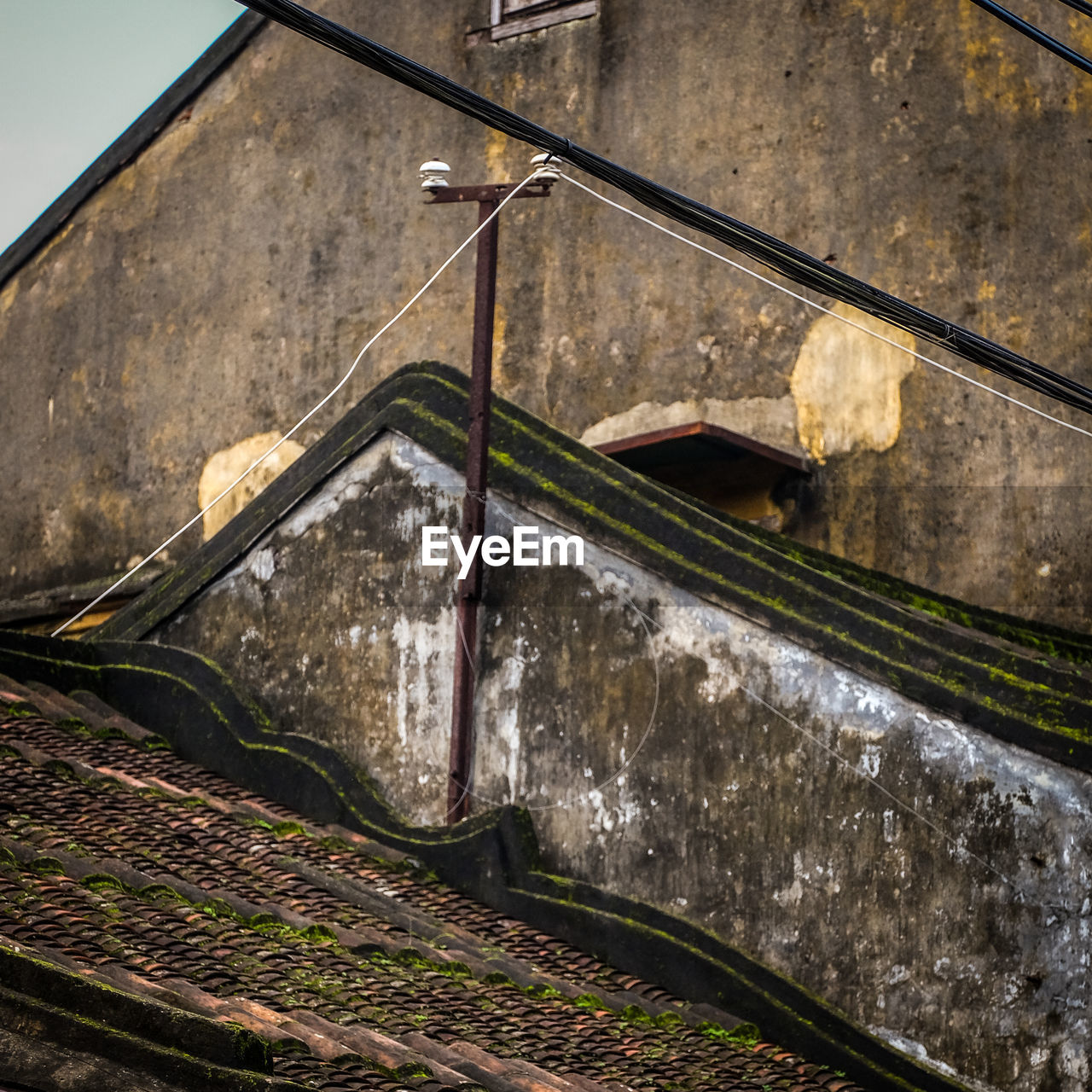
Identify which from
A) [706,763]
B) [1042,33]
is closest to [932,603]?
[706,763]

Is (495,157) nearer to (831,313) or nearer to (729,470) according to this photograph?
(831,313)

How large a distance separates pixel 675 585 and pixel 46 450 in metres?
8.92

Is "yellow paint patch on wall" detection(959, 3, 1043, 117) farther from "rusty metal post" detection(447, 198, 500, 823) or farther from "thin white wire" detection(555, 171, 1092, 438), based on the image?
"rusty metal post" detection(447, 198, 500, 823)

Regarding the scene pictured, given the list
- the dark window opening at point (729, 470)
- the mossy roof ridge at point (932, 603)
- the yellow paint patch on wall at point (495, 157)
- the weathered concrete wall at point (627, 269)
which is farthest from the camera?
the yellow paint patch on wall at point (495, 157)

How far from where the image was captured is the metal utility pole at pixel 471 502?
7973mm

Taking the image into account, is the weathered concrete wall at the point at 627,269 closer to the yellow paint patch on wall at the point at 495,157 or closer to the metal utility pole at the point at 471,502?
the yellow paint patch on wall at the point at 495,157

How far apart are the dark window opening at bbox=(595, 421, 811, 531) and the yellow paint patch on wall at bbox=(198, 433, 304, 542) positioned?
10.7 feet

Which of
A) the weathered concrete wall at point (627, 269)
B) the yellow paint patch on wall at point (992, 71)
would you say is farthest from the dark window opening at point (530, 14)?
the yellow paint patch on wall at point (992, 71)

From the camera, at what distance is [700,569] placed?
7465 millimetres

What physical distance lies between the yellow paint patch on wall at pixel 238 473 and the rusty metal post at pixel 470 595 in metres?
4.90

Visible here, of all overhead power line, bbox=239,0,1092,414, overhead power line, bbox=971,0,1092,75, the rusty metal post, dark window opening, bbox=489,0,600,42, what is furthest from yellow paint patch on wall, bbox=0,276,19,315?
overhead power line, bbox=971,0,1092,75

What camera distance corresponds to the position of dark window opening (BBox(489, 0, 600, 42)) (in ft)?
40.4

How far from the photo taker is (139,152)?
564 inches

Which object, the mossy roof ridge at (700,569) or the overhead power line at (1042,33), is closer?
the overhead power line at (1042,33)
